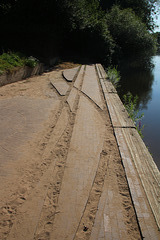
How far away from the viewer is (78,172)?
6.45 feet

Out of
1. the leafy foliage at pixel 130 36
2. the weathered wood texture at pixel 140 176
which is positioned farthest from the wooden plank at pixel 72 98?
the leafy foliage at pixel 130 36

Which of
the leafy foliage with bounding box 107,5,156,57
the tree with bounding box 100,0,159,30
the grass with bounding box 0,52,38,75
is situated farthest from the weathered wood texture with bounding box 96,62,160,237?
the tree with bounding box 100,0,159,30

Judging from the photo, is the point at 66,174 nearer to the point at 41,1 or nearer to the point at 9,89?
the point at 9,89

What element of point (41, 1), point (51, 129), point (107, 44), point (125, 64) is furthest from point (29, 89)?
point (125, 64)

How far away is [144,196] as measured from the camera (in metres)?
1.69

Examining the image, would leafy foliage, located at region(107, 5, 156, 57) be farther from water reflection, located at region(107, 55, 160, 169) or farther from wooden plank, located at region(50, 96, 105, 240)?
wooden plank, located at region(50, 96, 105, 240)

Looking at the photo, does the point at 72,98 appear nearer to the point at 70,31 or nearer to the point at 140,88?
the point at 140,88

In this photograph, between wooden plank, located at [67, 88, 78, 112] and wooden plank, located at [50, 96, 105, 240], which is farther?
wooden plank, located at [67, 88, 78, 112]

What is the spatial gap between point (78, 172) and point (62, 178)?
189 mm

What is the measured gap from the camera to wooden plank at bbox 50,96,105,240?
1.45 m

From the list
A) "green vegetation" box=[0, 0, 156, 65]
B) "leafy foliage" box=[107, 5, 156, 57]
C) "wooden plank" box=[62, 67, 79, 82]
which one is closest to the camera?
"wooden plank" box=[62, 67, 79, 82]

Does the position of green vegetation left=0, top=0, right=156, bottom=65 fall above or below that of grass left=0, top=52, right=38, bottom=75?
above

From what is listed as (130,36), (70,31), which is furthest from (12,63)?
(130,36)

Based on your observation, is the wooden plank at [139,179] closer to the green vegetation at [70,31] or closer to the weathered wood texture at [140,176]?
the weathered wood texture at [140,176]
